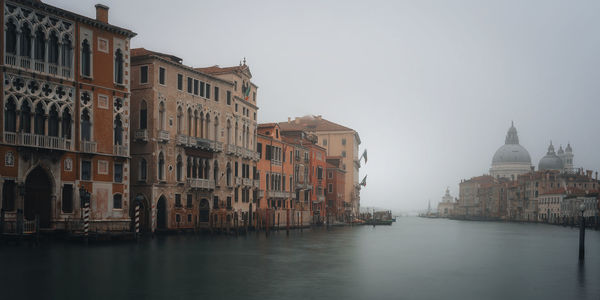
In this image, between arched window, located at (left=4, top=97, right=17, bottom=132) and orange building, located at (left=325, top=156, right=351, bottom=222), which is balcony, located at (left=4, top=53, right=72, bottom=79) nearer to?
arched window, located at (left=4, top=97, right=17, bottom=132)

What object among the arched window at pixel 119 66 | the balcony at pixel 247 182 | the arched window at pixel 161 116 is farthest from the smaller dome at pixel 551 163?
the arched window at pixel 119 66

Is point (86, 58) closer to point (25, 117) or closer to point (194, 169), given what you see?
point (25, 117)

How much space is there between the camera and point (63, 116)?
34.0 metres

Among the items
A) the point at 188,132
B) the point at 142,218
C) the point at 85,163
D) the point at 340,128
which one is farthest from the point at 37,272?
the point at 340,128

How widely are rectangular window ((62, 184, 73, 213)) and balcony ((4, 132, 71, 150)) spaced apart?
2.24 metres

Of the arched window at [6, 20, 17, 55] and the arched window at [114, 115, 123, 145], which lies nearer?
the arched window at [6, 20, 17, 55]

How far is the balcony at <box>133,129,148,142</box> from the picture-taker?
4084 cm

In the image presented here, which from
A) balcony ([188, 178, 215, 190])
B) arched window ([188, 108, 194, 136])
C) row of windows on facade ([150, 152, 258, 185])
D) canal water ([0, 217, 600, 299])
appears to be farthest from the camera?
arched window ([188, 108, 194, 136])

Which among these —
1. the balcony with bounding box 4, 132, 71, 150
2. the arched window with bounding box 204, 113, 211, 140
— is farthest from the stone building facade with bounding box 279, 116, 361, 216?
the balcony with bounding box 4, 132, 71, 150

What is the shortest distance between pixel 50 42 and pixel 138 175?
11.4 metres

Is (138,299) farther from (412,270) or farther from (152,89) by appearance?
(152,89)

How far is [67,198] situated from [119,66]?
870cm

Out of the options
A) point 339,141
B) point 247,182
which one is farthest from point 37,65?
point 339,141

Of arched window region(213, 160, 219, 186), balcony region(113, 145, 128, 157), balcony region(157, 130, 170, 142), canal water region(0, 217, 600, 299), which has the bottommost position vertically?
canal water region(0, 217, 600, 299)
